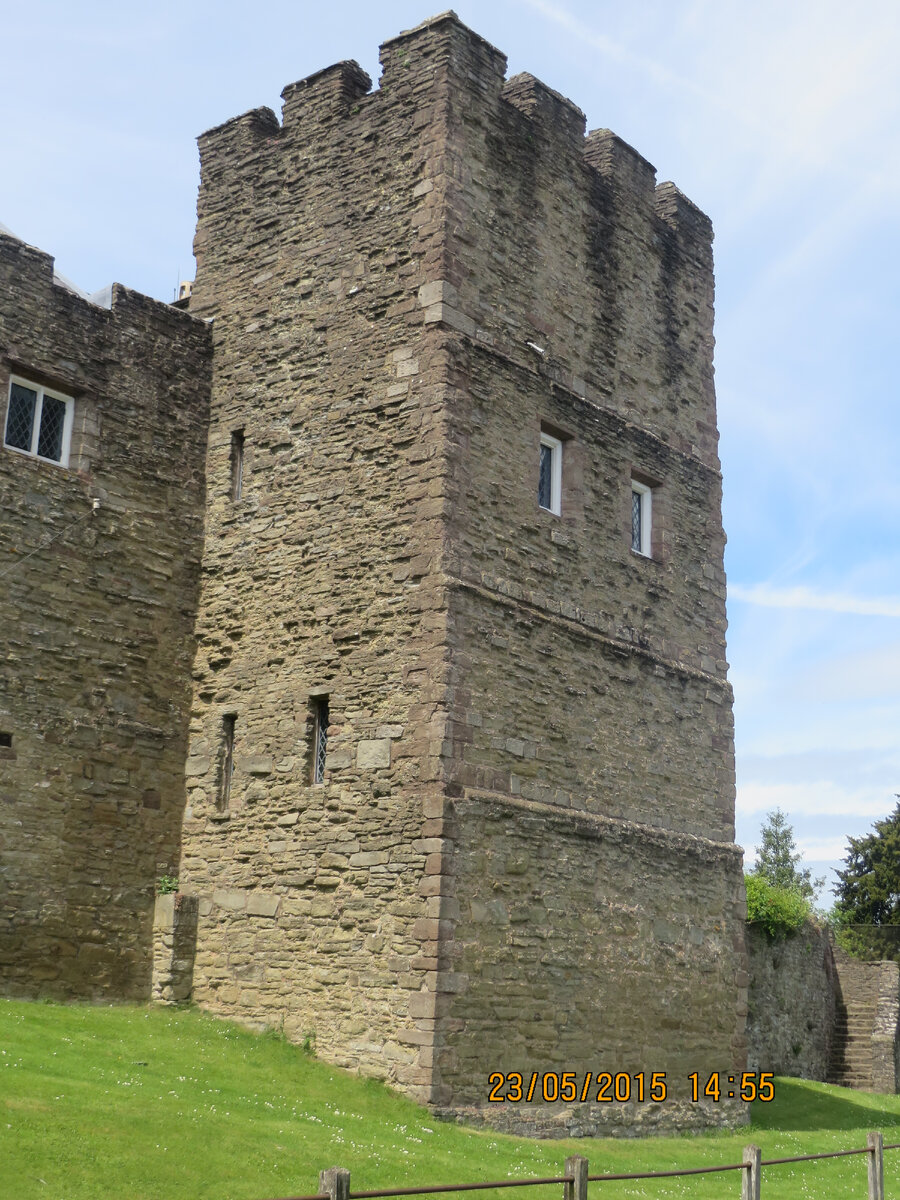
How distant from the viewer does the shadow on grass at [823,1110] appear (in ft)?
59.0

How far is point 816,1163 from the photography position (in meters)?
15.3

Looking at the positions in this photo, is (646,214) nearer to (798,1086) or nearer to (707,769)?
(707,769)

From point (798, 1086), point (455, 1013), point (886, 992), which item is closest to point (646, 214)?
point (455, 1013)

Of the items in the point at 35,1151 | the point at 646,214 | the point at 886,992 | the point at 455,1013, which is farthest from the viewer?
the point at 886,992

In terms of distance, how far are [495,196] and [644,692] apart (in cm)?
604

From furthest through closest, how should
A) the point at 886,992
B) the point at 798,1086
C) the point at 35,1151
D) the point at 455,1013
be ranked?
1. the point at 886,992
2. the point at 798,1086
3. the point at 455,1013
4. the point at 35,1151

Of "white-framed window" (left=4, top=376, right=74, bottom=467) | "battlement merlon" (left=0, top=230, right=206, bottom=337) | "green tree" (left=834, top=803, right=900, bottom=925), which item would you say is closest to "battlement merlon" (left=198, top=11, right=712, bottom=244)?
"battlement merlon" (left=0, top=230, right=206, bottom=337)

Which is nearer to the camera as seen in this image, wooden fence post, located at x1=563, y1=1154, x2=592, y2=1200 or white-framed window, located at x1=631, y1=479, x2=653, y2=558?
wooden fence post, located at x1=563, y1=1154, x2=592, y2=1200

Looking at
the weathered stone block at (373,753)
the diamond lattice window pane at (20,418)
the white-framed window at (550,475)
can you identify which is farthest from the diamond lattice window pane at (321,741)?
the diamond lattice window pane at (20,418)

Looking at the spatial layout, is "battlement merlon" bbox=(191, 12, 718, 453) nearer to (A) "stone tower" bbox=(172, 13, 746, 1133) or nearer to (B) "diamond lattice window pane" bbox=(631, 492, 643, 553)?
(A) "stone tower" bbox=(172, 13, 746, 1133)

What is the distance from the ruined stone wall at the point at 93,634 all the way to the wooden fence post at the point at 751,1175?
7179mm

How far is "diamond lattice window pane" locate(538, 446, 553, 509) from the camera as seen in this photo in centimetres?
1559

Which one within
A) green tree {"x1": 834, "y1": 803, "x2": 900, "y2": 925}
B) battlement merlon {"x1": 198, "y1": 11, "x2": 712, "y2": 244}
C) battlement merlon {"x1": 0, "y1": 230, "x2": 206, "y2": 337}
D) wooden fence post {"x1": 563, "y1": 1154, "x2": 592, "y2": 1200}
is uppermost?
battlement merlon {"x1": 198, "y1": 11, "x2": 712, "y2": 244}

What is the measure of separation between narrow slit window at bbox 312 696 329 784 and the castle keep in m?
0.06
